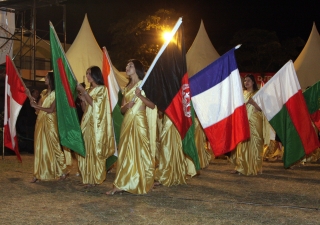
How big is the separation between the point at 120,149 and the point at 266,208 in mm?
2118

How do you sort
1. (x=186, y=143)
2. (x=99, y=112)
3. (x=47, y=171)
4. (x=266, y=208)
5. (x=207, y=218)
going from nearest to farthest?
(x=207, y=218), (x=266, y=208), (x=186, y=143), (x=99, y=112), (x=47, y=171)

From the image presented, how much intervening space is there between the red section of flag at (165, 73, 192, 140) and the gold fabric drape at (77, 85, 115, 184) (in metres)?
1.30

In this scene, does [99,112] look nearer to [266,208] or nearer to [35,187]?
[35,187]

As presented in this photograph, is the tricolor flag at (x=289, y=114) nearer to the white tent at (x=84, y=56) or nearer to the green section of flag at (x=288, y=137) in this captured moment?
the green section of flag at (x=288, y=137)

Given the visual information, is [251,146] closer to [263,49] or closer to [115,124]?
[115,124]

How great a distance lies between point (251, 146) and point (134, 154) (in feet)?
11.7

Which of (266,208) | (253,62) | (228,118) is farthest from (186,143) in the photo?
(253,62)

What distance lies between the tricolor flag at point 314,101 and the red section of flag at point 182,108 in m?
5.50

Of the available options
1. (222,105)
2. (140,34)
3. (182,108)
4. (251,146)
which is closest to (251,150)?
(251,146)

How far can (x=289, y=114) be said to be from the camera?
9023 millimetres

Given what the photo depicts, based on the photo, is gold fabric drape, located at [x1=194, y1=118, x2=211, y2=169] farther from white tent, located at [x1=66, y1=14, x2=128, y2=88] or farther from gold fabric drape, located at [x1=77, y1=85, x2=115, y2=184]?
white tent, located at [x1=66, y1=14, x2=128, y2=88]

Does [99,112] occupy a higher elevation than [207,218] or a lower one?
higher

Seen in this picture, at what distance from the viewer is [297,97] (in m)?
8.92

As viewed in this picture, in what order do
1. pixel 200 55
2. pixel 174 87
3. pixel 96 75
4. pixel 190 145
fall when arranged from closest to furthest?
1. pixel 174 87
2. pixel 190 145
3. pixel 96 75
4. pixel 200 55
